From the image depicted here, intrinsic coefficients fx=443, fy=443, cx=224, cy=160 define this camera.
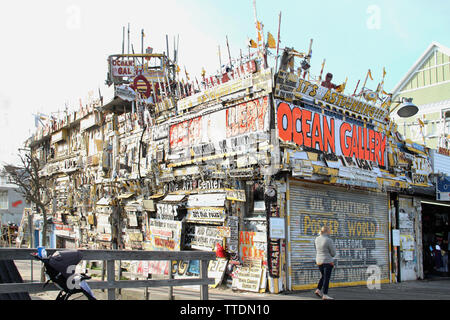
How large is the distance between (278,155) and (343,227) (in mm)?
4081

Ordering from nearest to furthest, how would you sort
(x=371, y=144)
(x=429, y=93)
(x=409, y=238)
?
1. (x=371, y=144)
2. (x=409, y=238)
3. (x=429, y=93)

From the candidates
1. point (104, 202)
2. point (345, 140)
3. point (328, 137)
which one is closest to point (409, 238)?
point (345, 140)

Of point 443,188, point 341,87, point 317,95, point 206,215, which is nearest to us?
point 206,215

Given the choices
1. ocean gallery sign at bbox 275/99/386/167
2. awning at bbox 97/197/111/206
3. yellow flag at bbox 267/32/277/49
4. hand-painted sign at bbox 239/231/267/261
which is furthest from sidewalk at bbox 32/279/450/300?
awning at bbox 97/197/111/206

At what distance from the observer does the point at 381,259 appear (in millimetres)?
15641

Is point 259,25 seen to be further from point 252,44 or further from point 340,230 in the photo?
point 340,230

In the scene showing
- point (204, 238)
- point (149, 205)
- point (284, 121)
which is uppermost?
point (284, 121)

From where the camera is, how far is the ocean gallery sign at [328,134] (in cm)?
1245

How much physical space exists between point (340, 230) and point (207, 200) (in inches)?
173

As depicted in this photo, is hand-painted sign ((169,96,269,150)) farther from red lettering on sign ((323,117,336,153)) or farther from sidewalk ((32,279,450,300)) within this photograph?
sidewalk ((32,279,450,300))

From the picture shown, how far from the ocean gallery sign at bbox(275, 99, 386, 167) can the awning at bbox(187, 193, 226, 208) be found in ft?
8.17

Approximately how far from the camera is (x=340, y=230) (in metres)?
14.1

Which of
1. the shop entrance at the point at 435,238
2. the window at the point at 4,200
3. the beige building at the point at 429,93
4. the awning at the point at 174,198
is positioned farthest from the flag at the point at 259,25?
the window at the point at 4,200

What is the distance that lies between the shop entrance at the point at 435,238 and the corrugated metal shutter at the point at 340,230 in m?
4.59
